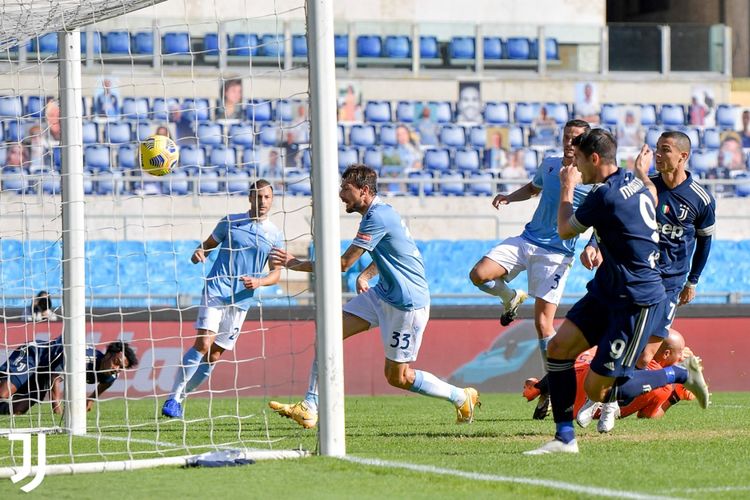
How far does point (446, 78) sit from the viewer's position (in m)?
25.0

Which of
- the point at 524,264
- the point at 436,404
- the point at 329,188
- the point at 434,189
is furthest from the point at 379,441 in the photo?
the point at 434,189

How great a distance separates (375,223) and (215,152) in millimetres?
14641

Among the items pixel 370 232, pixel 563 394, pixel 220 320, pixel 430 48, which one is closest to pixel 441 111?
pixel 430 48

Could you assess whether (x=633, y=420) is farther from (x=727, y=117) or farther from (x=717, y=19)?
(x=717, y=19)

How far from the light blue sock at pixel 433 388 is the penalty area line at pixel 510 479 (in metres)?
2.07

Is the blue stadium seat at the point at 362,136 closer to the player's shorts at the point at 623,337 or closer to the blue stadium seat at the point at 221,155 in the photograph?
the blue stadium seat at the point at 221,155

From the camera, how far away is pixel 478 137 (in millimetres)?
24266

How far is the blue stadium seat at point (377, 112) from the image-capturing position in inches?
947

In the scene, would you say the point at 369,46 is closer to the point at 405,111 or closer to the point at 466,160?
the point at 405,111

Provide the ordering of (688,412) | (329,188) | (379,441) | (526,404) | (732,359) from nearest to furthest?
1. (329,188)
2. (379,441)
3. (688,412)
4. (526,404)
5. (732,359)

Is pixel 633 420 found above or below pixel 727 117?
below

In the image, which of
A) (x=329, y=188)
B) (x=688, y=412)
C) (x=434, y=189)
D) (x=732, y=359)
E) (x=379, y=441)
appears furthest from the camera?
(x=434, y=189)

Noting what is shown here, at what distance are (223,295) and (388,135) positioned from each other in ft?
40.0

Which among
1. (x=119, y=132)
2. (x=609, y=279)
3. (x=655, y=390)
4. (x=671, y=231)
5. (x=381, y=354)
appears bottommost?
(x=381, y=354)
